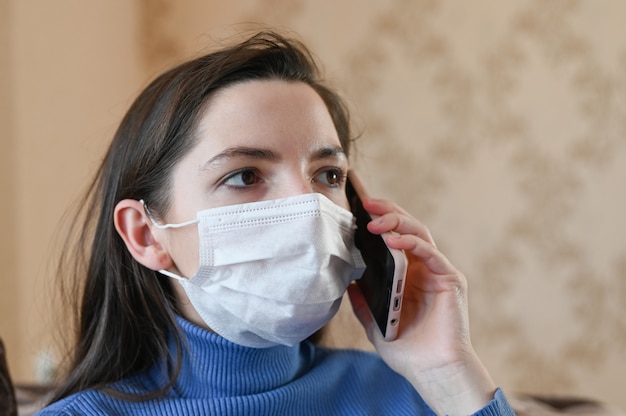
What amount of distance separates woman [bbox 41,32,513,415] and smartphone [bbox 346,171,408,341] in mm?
29

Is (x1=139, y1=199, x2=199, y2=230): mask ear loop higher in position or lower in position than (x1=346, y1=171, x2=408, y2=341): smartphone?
higher

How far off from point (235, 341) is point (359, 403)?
11.3 inches

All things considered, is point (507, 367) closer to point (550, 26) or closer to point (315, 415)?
point (550, 26)

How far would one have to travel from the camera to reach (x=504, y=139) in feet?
7.92

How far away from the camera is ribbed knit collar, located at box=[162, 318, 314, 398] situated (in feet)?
3.55

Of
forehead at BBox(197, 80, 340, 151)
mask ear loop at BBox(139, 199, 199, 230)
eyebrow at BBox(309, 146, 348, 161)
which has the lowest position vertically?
mask ear loop at BBox(139, 199, 199, 230)

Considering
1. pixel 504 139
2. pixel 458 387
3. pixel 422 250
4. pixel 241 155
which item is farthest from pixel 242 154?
pixel 504 139

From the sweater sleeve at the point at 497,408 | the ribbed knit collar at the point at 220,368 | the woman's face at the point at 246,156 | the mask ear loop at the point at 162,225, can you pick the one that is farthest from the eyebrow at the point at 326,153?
the sweater sleeve at the point at 497,408

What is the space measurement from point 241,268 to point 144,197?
242 mm

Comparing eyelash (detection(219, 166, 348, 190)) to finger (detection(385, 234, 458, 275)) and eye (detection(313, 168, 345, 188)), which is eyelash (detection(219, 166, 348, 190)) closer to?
eye (detection(313, 168, 345, 188))

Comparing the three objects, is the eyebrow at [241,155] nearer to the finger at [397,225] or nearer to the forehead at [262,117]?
the forehead at [262,117]

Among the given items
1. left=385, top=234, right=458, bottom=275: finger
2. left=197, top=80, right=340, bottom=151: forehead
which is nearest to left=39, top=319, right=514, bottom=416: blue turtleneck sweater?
left=385, top=234, right=458, bottom=275: finger

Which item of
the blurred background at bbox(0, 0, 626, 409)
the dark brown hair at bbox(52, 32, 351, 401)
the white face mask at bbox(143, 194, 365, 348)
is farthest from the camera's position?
the blurred background at bbox(0, 0, 626, 409)

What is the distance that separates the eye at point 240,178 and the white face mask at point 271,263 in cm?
4
